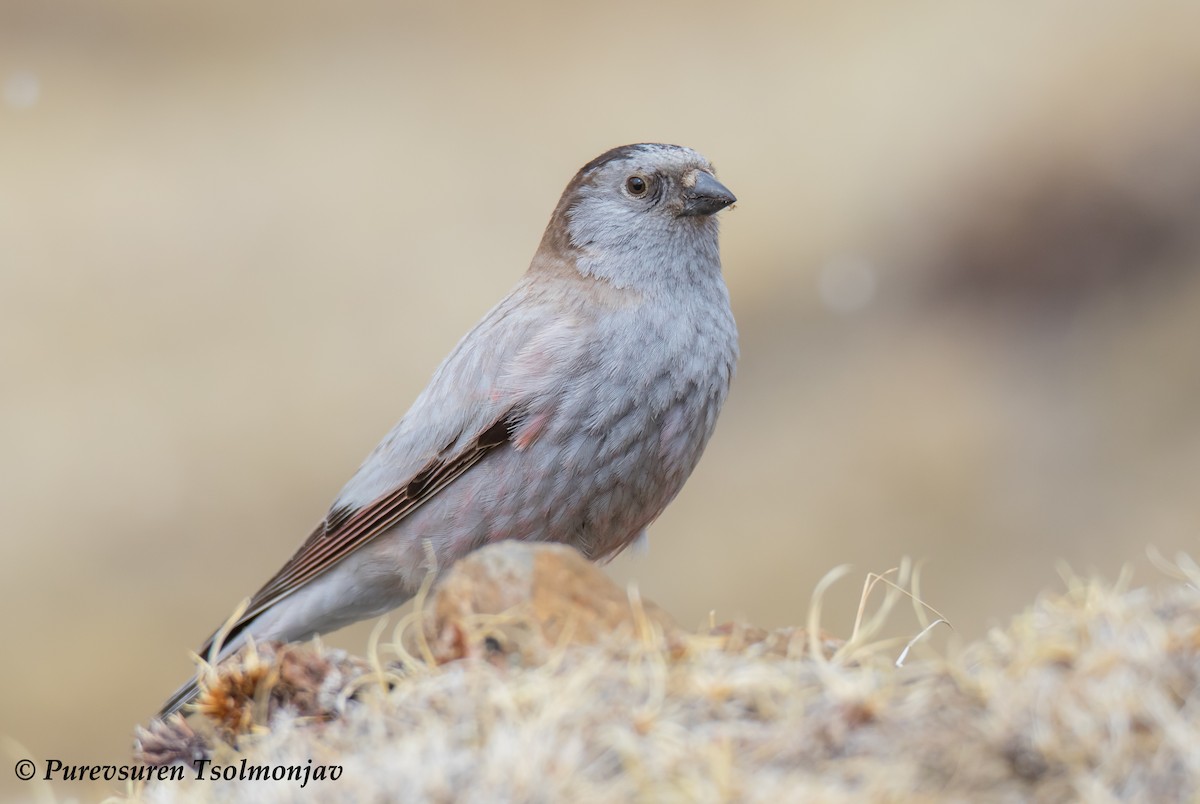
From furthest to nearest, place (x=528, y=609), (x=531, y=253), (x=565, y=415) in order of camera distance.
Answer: (x=531, y=253)
(x=565, y=415)
(x=528, y=609)

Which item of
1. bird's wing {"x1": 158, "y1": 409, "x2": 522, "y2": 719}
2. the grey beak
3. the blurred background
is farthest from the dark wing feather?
the blurred background

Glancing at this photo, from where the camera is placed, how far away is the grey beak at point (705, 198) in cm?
420

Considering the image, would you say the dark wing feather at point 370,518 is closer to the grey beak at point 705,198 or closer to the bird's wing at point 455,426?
the bird's wing at point 455,426

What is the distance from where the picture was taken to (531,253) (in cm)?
970

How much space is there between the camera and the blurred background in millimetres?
9328

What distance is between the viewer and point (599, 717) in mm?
1934

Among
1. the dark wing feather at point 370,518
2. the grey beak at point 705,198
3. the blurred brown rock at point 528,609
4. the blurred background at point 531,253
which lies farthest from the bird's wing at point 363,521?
the blurred background at point 531,253

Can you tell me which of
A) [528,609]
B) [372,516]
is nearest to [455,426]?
[372,516]

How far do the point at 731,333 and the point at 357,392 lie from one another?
616cm

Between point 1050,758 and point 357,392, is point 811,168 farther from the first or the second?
point 1050,758

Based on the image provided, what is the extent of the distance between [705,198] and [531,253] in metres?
5.57

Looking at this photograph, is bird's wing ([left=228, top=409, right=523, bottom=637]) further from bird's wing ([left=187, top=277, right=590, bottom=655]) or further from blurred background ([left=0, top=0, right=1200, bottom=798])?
blurred background ([left=0, top=0, right=1200, bottom=798])

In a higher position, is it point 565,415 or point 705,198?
point 705,198

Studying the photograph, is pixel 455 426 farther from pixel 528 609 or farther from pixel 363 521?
pixel 528 609
